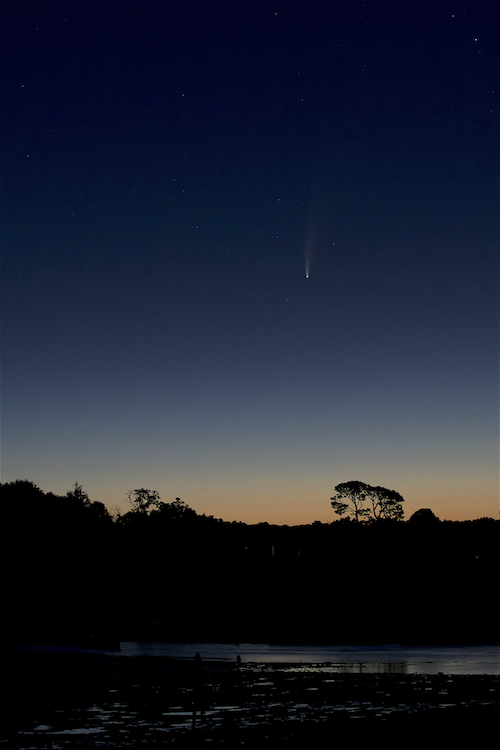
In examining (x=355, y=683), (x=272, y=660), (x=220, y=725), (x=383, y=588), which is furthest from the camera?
(x=383, y=588)

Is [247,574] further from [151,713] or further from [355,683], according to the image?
[151,713]

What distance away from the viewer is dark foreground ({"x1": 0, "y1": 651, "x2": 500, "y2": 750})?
16.4m

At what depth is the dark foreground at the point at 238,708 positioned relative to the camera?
16422 millimetres

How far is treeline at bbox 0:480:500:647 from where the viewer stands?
71.4 m

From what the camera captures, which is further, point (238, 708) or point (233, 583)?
point (233, 583)

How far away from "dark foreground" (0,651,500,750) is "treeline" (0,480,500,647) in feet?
94.5

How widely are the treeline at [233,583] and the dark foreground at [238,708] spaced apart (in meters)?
28.8

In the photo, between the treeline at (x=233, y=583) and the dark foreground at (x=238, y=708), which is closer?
the dark foreground at (x=238, y=708)

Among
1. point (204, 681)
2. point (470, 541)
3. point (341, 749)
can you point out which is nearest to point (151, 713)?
point (341, 749)

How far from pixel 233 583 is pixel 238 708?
6723 cm

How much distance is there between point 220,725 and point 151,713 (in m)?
3.14

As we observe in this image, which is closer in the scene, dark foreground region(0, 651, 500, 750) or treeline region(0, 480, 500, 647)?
dark foreground region(0, 651, 500, 750)

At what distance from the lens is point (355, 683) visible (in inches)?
1115

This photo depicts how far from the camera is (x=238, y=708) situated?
2148 centimetres
